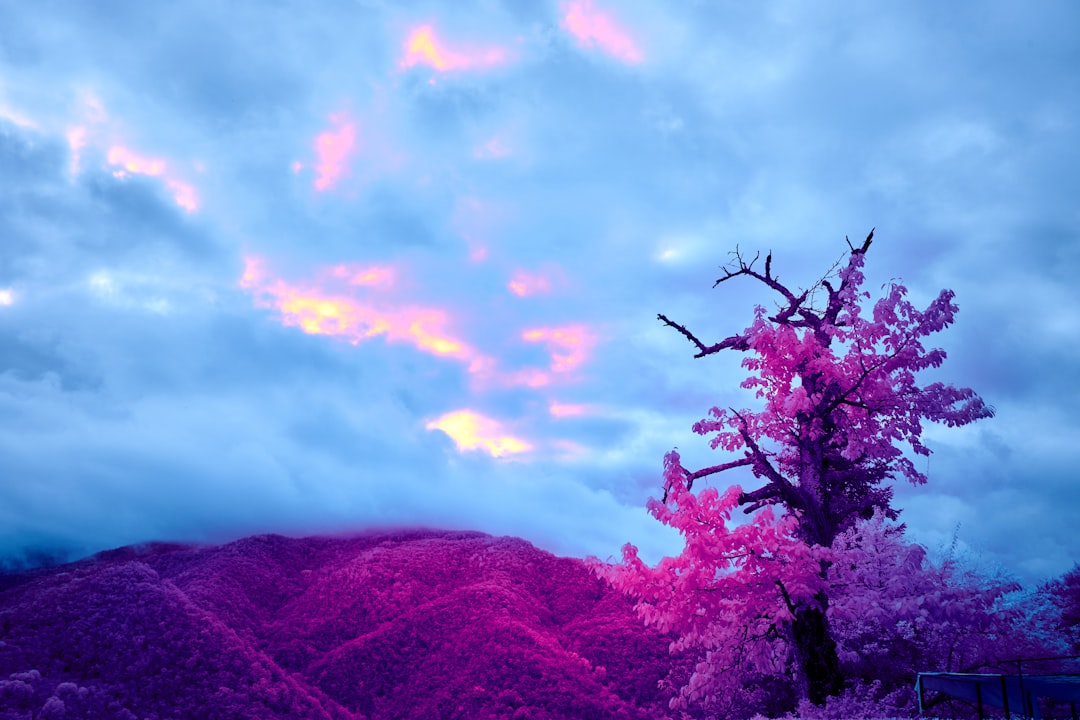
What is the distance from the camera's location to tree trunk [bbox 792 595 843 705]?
11.8 metres

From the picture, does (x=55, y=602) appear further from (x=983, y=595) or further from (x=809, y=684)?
(x=983, y=595)

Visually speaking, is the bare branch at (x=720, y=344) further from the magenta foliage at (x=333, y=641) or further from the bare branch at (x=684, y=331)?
the magenta foliage at (x=333, y=641)

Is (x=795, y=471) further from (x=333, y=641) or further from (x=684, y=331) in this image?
(x=333, y=641)

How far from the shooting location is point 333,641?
29.9 metres

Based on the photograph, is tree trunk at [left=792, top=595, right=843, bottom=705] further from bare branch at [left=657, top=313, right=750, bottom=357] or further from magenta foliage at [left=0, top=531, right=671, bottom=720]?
magenta foliage at [left=0, top=531, right=671, bottom=720]

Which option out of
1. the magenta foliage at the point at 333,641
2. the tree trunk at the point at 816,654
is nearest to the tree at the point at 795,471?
the tree trunk at the point at 816,654

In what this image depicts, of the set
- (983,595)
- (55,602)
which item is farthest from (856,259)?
(55,602)

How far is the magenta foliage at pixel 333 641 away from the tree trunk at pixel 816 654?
13590mm

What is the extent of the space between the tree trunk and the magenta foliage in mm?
13590

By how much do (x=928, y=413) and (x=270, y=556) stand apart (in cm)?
3553

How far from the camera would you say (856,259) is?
13820 millimetres

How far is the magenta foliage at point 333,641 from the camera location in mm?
22781

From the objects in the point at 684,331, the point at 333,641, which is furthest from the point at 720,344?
the point at 333,641

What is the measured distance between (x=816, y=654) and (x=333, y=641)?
949 inches
